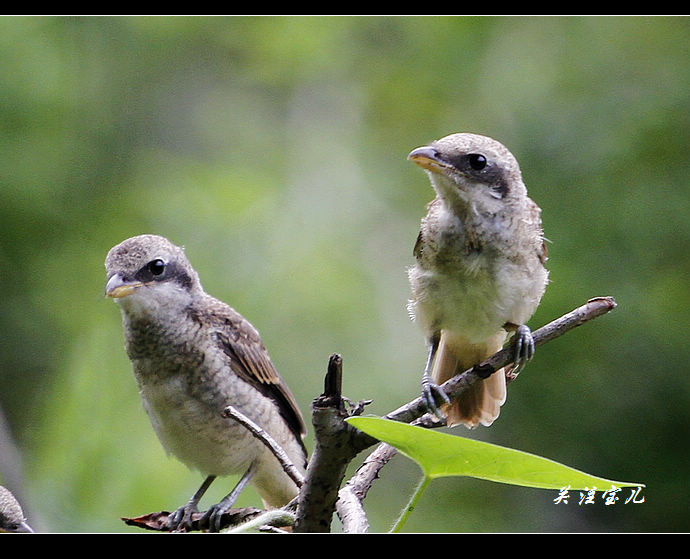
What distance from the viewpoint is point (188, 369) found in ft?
10.3

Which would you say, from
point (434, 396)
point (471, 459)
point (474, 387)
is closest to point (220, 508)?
point (474, 387)

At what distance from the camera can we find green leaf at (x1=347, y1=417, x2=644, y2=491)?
1450 millimetres

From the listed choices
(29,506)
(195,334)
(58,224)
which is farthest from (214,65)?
(29,506)

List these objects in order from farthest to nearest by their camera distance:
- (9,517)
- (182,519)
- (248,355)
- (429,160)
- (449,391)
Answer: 1. (248,355)
2. (182,519)
3. (429,160)
4. (449,391)
5. (9,517)

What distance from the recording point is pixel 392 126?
6672 mm

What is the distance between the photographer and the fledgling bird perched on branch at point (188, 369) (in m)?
3.09

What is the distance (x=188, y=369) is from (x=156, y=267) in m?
0.39

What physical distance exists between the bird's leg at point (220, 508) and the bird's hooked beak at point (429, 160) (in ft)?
3.88

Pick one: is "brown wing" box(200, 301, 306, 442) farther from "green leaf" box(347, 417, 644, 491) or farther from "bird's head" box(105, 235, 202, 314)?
"green leaf" box(347, 417, 644, 491)

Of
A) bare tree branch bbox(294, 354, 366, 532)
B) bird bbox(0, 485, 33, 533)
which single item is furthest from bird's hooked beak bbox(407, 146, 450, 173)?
bird bbox(0, 485, 33, 533)

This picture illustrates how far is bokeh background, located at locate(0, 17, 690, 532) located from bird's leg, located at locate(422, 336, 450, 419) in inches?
51.9

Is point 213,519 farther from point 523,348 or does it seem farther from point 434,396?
point 523,348

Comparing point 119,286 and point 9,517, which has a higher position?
point 119,286

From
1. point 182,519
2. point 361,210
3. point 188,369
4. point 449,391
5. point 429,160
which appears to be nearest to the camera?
point 449,391
